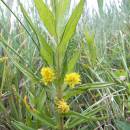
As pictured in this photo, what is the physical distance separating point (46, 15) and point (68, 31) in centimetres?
6

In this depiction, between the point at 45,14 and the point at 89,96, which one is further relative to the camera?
the point at 89,96

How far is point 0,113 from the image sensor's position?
1080 mm

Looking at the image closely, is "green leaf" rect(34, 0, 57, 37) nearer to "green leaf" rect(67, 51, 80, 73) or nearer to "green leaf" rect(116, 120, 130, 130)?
"green leaf" rect(67, 51, 80, 73)

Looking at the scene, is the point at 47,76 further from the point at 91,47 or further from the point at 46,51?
the point at 91,47

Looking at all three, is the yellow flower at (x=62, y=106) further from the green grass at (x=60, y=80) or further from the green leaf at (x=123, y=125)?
the green leaf at (x=123, y=125)

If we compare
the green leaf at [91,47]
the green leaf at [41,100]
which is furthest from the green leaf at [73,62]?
the green leaf at [91,47]

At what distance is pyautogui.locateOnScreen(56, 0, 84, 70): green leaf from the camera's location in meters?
0.81

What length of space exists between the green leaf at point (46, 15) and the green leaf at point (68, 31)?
0.09 ft

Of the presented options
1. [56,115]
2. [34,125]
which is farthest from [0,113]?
[56,115]

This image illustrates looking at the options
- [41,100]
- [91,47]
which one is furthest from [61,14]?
[91,47]

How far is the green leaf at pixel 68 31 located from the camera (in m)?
0.81

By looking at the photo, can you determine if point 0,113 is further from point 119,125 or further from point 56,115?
point 119,125

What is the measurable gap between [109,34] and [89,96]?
0.65 metres

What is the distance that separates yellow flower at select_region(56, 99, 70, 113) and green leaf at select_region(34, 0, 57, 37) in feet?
0.54
